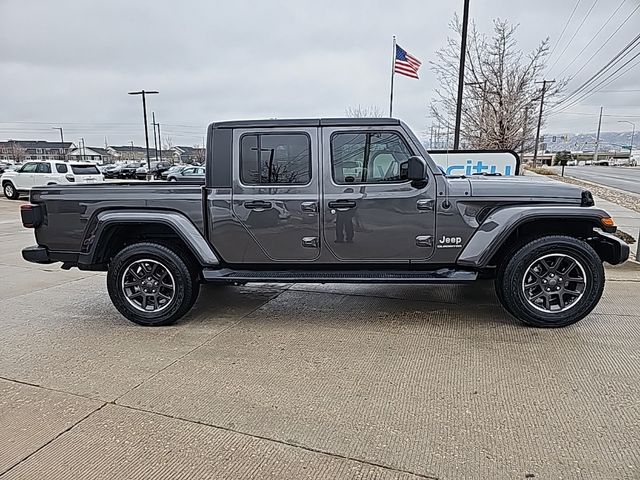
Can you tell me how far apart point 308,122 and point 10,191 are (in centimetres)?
2086

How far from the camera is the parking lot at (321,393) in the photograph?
96.5 inches

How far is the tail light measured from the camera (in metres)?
4.43

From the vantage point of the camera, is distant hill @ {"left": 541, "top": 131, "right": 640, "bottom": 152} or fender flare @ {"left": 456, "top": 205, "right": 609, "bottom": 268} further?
distant hill @ {"left": 541, "top": 131, "right": 640, "bottom": 152}

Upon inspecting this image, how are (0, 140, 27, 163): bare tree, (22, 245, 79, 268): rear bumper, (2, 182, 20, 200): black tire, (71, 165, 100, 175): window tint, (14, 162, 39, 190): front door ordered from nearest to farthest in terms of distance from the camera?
1. (22, 245, 79, 268): rear bumper
2. (71, 165, 100, 175): window tint
3. (14, 162, 39, 190): front door
4. (2, 182, 20, 200): black tire
5. (0, 140, 27, 163): bare tree

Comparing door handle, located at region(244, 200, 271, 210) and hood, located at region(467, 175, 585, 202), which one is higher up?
hood, located at region(467, 175, 585, 202)

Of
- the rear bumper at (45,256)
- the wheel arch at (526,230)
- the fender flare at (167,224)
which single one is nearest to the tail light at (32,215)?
the rear bumper at (45,256)

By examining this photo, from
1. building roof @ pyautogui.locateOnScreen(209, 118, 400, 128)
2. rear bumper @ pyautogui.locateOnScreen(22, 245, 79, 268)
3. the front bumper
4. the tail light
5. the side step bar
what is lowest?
the side step bar

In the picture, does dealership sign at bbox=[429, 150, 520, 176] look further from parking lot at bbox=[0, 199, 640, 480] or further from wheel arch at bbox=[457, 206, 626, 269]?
wheel arch at bbox=[457, 206, 626, 269]

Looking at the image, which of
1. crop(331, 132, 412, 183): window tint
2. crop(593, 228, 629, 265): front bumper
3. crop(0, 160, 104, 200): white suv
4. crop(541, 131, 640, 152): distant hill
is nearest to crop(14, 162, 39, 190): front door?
crop(0, 160, 104, 200): white suv

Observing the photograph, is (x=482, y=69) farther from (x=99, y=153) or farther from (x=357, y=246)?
(x=99, y=153)

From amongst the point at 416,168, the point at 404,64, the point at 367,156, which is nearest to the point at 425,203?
the point at 416,168

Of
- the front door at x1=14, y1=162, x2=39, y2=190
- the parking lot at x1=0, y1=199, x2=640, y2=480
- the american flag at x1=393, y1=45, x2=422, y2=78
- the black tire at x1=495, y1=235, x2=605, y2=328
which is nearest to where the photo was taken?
the parking lot at x1=0, y1=199, x2=640, y2=480

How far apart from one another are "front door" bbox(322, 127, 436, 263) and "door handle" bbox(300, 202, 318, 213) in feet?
0.26

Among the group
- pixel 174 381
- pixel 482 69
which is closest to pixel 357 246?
pixel 174 381
